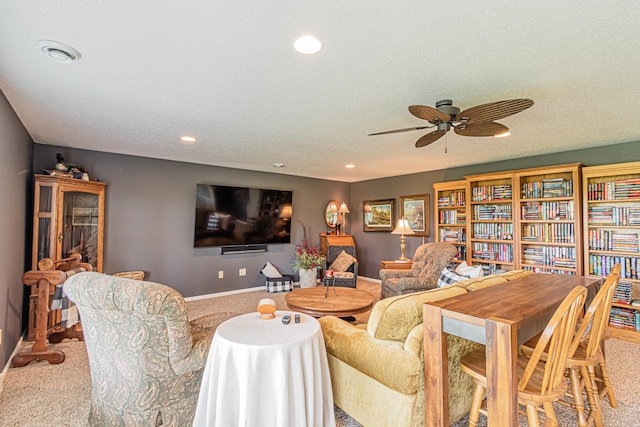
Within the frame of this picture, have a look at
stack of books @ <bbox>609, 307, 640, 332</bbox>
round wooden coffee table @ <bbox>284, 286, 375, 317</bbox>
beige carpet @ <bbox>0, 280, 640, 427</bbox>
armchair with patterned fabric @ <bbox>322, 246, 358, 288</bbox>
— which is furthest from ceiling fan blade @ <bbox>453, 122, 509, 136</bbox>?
stack of books @ <bbox>609, 307, 640, 332</bbox>

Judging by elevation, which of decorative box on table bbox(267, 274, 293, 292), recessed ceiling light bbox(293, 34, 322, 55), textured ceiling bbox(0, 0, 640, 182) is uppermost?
textured ceiling bbox(0, 0, 640, 182)

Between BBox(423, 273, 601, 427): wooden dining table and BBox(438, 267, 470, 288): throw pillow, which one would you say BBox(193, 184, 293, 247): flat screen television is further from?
BBox(423, 273, 601, 427): wooden dining table

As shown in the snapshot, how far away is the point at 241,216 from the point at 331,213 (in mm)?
2110

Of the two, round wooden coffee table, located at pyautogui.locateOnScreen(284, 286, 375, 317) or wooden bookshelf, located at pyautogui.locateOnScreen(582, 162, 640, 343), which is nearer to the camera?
round wooden coffee table, located at pyautogui.locateOnScreen(284, 286, 375, 317)

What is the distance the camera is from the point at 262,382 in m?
1.52

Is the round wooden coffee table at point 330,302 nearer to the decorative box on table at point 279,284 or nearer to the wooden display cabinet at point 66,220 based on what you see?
the decorative box on table at point 279,284

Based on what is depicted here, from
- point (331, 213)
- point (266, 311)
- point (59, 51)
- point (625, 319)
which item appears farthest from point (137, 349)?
point (331, 213)

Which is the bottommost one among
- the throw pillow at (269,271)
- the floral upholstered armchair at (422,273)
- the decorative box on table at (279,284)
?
the decorative box on table at (279,284)

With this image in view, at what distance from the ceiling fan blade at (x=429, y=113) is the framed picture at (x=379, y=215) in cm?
408

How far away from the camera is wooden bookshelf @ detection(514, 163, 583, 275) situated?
384 centimetres

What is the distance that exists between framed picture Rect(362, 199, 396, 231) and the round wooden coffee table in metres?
2.90

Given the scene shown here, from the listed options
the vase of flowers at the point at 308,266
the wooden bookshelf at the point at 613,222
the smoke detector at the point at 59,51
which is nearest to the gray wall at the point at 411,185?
the wooden bookshelf at the point at 613,222

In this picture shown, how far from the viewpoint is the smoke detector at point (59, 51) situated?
1.65 metres

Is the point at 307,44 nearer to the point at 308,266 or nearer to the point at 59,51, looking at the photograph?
the point at 59,51
